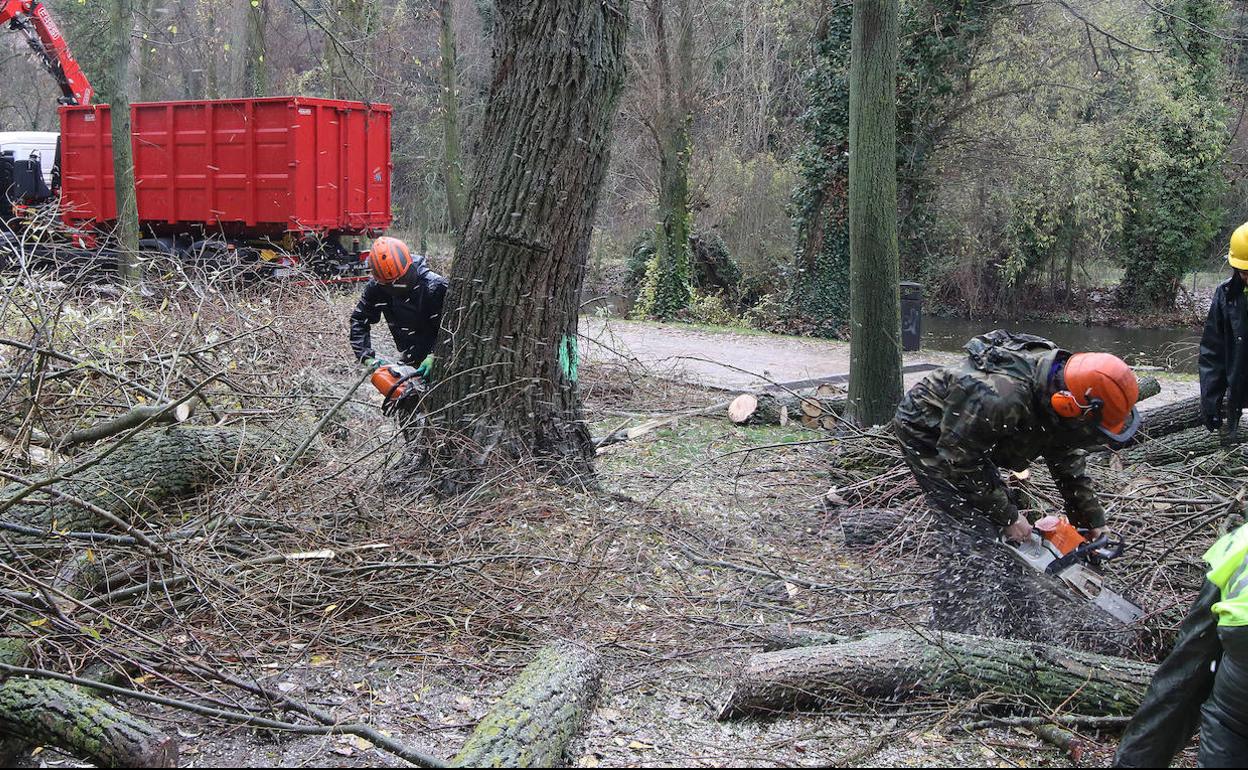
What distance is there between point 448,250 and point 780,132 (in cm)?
850

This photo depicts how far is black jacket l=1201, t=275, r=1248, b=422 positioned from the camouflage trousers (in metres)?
2.97

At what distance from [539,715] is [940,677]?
1484 mm

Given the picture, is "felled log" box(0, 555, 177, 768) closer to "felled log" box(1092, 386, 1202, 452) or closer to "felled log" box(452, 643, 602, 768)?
"felled log" box(452, 643, 602, 768)

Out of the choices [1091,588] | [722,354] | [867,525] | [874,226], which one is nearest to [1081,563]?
[1091,588]

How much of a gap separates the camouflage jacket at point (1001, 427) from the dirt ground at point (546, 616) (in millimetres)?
682

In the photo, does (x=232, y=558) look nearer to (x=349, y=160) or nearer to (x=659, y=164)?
(x=349, y=160)

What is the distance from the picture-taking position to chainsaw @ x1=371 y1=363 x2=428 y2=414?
228 inches

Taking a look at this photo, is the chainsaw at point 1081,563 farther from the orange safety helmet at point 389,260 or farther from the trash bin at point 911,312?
the trash bin at point 911,312

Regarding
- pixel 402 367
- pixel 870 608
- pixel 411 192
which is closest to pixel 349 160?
pixel 402 367

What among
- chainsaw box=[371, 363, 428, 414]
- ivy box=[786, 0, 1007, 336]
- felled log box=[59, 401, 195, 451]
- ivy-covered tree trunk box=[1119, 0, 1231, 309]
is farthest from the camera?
ivy-covered tree trunk box=[1119, 0, 1231, 309]

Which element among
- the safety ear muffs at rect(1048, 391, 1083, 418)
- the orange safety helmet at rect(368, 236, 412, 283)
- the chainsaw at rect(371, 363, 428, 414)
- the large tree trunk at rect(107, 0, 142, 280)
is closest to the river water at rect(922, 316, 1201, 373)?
the large tree trunk at rect(107, 0, 142, 280)

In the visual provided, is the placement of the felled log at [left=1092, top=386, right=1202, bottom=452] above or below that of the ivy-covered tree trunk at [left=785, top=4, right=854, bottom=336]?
below

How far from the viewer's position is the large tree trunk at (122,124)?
10.8m

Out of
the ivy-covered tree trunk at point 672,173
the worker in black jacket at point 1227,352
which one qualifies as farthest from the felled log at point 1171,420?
the ivy-covered tree trunk at point 672,173
